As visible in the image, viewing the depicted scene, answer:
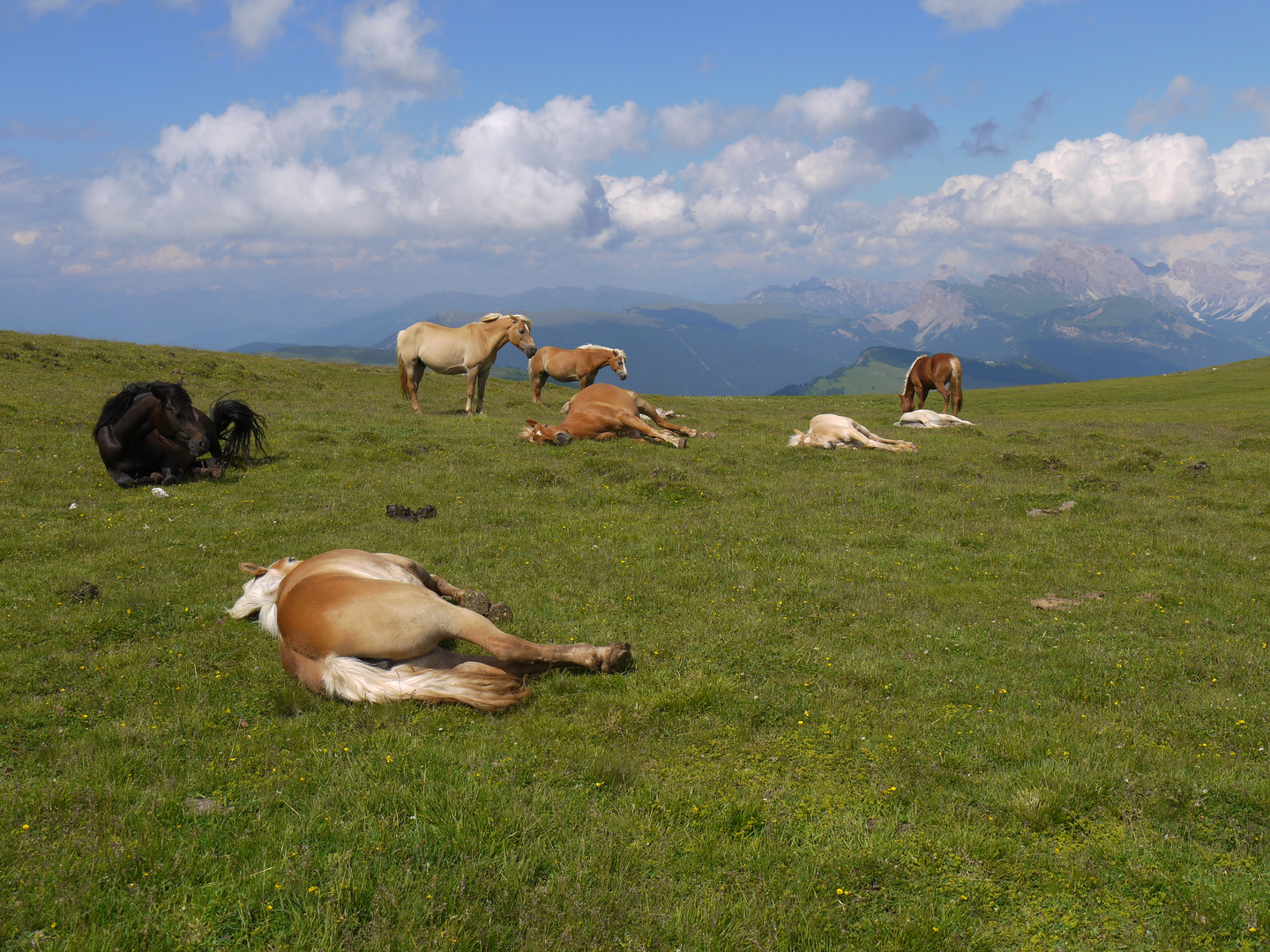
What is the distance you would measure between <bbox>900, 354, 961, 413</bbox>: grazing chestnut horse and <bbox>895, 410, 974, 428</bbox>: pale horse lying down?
2.77m

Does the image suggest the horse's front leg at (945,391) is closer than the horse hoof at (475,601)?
No

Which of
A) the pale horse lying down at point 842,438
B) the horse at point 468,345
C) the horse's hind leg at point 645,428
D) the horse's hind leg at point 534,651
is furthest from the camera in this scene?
the horse at point 468,345

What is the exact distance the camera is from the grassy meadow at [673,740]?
138 inches

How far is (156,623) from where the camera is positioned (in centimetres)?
754

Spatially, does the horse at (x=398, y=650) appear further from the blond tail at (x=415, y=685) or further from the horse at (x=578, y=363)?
the horse at (x=578, y=363)

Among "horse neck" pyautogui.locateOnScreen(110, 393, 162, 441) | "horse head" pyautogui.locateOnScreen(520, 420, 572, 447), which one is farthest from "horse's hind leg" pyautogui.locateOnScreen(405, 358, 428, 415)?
"horse neck" pyautogui.locateOnScreen(110, 393, 162, 441)

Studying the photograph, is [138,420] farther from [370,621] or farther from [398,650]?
[398,650]

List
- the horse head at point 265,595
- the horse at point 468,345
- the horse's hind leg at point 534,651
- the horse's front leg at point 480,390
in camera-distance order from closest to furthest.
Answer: the horse's hind leg at point 534,651 < the horse head at point 265,595 < the horse at point 468,345 < the horse's front leg at point 480,390

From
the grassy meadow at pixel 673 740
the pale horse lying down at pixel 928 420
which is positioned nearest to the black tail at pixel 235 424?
the grassy meadow at pixel 673 740

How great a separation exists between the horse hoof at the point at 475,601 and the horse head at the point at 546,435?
1056 cm

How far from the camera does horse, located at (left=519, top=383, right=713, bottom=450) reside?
18266 mm

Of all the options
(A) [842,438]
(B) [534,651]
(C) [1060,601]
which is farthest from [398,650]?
(A) [842,438]

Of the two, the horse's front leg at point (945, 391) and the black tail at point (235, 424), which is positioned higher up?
the horse's front leg at point (945, 391)

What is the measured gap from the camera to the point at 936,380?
28.1 meters
